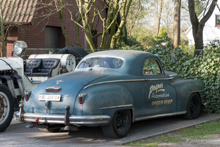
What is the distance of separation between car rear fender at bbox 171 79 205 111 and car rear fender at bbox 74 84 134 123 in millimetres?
1942

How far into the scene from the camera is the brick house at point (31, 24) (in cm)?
1586

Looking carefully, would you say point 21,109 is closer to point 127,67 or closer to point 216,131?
point 127,67

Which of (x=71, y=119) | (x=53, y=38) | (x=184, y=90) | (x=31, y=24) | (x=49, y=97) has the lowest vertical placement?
(x=71, y=119)

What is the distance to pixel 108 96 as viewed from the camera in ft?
22.2

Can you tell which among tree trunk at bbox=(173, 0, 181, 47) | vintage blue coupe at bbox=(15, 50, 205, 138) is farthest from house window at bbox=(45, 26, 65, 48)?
vintage blue coupe at bbox=(15, 50, 205, 138)

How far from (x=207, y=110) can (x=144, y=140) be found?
3716 millimetres

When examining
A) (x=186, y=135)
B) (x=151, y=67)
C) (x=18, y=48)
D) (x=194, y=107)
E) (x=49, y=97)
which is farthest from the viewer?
(x=18, y=48)

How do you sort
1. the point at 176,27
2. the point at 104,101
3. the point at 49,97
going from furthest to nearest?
1. the point at 176,27
2. the point at 49,97
3. the point at 104,101

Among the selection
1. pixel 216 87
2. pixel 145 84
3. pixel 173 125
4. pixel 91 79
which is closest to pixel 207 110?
pixel 216 87

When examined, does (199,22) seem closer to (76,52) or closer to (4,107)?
(76,52)

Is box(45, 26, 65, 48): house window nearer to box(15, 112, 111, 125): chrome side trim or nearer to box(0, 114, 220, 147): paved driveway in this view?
box(0, 114, 220, 147): paved driveway

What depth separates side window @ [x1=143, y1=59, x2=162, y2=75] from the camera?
26.4ft

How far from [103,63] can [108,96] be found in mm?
1354

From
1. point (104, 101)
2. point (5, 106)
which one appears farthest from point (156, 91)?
point (5, 106)
